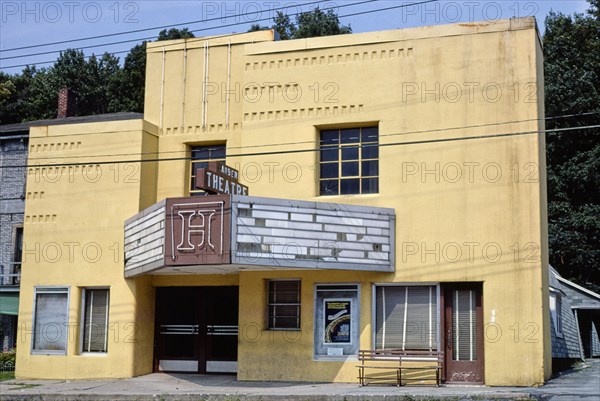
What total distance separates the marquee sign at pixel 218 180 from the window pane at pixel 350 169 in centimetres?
264

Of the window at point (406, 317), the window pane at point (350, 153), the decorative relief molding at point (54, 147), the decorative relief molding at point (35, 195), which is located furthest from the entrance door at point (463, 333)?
the decorative relief molding at point (35, 195)

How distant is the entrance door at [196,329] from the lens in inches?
913

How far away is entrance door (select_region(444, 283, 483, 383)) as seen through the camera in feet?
65.2

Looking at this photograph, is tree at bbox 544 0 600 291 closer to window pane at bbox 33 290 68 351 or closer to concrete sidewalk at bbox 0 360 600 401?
concrete sidewalk at bbox 0 360 600 401

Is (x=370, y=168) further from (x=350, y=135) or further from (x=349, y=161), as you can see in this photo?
(x=350, y=135)

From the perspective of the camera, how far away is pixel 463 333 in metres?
20.1

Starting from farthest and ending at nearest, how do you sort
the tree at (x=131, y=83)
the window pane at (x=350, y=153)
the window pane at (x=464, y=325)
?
the tree at (x=131, y=83) < the window pane at (x=350, y=153) < the window pane at (x=464, y=325)

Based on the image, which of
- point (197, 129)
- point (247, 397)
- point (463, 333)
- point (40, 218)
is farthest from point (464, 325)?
point (40, 218)

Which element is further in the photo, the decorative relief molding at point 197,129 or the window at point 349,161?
Answer: the decorative relief molding at point 197,129

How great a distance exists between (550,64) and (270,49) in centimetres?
2109

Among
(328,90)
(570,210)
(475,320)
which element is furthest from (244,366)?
(570,210)

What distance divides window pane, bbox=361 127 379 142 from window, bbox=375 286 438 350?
12.1ft

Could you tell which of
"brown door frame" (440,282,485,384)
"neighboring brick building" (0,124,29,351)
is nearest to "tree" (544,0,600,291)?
"brown door frame" (440,282,485,384)

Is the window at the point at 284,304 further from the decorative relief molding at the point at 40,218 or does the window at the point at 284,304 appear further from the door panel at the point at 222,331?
the decorative relief molding at the point at 40,218
